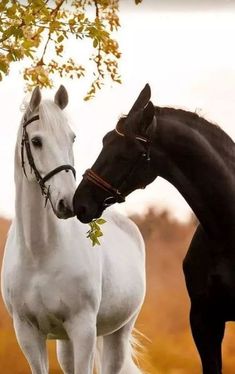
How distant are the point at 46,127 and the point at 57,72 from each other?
634 mm

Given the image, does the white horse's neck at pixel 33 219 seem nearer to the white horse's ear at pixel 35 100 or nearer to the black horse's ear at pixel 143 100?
the white horse's ear at pixel 35 100

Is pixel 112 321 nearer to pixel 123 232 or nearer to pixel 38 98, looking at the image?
pixel 123 232

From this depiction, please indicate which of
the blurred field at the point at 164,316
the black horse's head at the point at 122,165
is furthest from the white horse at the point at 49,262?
the blurred field at the point at 164,316

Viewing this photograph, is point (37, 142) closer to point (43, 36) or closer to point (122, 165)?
point (122, 165)

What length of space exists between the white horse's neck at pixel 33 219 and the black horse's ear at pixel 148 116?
1.44ft

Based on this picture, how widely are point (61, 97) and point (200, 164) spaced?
49 cm

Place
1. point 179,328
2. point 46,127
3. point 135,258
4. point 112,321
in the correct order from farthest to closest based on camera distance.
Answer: point 179,328 → point 135,258 → point 112,321 → point 46,127

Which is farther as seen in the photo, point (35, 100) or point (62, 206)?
point (35, 100)

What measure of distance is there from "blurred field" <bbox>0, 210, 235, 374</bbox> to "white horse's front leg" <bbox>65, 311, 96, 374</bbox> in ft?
2.00

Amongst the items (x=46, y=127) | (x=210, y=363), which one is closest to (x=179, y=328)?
(x=210, y=363)

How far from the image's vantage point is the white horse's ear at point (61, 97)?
243 cm

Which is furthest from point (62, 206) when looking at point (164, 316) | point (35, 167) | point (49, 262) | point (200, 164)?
point (164, 316)

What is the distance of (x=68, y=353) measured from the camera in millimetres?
2748

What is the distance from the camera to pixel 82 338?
2412 millimetres
